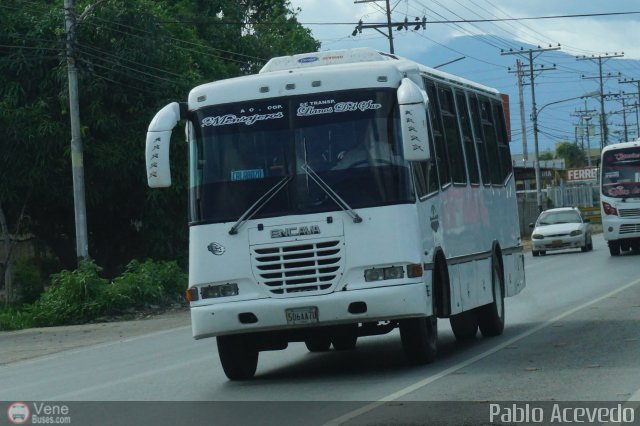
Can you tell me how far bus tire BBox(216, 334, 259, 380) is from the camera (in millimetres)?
13266

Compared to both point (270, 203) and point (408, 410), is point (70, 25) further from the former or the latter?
point (408, 410)

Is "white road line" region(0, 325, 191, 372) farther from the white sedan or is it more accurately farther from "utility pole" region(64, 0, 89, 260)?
the white sedan

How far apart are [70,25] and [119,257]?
10.3 metres

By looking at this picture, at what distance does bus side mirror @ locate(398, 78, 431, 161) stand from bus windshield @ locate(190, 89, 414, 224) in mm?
469

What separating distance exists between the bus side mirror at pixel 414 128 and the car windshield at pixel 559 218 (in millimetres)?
31539

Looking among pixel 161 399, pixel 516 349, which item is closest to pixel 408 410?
pixel 161 399

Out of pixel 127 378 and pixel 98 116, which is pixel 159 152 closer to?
pixel 127 378

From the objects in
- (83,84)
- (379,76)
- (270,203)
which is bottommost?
(270,203)

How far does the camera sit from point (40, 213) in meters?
34.6

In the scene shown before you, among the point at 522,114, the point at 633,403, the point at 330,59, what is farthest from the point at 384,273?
the point at 522,114

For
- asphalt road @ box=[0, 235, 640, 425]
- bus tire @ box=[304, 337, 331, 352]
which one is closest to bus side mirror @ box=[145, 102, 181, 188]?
asphalt road @ box=[0, 235, 640, 425]

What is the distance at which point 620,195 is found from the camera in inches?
Result: 1510

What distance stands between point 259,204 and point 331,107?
47.9 inches

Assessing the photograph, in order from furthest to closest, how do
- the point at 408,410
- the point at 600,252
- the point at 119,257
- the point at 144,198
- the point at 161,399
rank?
the point at 600,252 → the point at 119,257 → the point at 144,198 → the point at 161,399 → the point at 408,410
